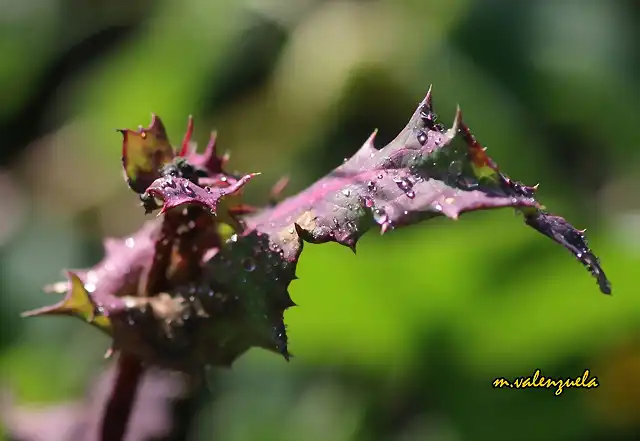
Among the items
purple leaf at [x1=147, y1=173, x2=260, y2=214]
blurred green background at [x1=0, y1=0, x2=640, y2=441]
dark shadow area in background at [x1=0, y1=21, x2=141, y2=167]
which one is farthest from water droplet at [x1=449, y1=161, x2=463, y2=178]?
dark shadow area in background at [x1=0, y1=21, x2=141, y2=167]

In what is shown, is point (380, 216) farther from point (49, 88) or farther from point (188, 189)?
point (49, 88)

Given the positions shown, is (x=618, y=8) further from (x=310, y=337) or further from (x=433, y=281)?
(x=310, y=337)

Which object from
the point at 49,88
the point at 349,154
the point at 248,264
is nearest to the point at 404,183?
the point at 248,264

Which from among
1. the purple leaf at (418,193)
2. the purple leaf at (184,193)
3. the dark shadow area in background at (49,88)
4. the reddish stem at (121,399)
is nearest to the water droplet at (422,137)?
the purple leaf at (418,193)

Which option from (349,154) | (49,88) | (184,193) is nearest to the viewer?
(184,193)

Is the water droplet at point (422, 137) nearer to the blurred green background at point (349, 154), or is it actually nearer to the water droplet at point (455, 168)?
the water droplet at point (455, 168)

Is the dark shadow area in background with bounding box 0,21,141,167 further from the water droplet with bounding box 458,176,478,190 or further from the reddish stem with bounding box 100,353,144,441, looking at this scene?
the water droplet with bounding box 458,176,478,190
